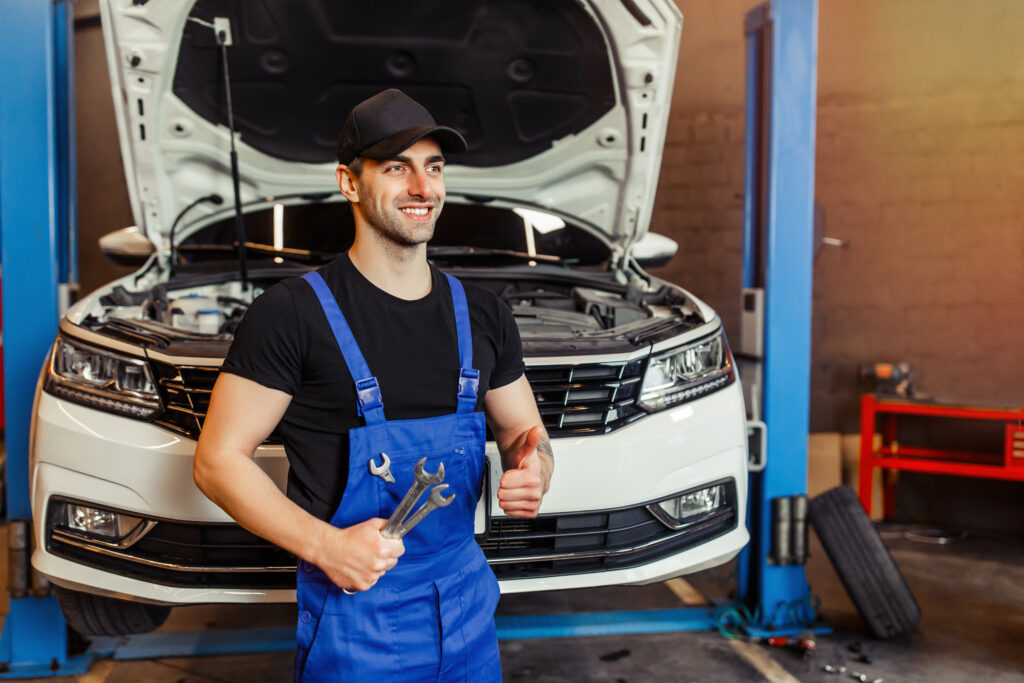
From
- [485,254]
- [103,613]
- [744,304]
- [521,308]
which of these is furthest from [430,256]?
[103,613]

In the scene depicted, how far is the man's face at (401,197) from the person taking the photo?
1450mm

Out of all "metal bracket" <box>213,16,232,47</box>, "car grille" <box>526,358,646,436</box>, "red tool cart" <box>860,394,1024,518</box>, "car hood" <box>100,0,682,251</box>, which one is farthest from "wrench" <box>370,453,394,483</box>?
"red tool cart" <box>860,394,1024,518</box>

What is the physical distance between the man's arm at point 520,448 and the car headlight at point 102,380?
0.99 meters

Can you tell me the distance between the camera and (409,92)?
11.4 feet

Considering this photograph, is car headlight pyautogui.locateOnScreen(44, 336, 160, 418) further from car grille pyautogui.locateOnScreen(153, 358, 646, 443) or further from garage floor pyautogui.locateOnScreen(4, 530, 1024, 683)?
garage floor pyautogui.locateOnScreen(4, 530, 1024, 683)

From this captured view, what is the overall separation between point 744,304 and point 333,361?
89.3 inches

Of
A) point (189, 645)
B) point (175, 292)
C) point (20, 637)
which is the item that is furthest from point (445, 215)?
point (20, 637)

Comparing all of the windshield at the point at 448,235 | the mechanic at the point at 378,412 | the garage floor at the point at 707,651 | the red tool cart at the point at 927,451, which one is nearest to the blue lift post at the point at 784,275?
the garage floor at the point at 707,651

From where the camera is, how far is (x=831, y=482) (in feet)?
16.7

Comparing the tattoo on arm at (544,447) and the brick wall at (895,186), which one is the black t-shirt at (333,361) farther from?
the brick wall at (895,186)

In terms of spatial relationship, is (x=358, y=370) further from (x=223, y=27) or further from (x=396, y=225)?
(x=223, y=27)

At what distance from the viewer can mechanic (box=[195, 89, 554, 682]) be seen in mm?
1380

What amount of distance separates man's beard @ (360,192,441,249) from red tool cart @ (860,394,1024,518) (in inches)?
145

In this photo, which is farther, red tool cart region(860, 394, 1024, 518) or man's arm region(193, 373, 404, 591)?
red tool cart region(860, 394, 1024, 518)
